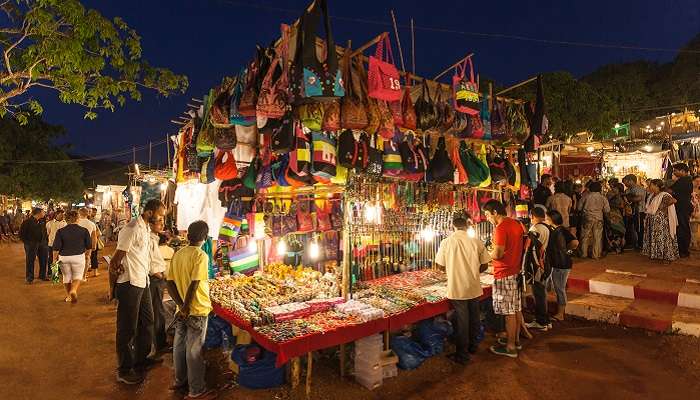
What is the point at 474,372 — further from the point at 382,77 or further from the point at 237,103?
the point at 237,103

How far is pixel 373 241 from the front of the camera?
5.66m

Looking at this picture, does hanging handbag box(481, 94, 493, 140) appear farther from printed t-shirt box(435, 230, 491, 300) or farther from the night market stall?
printed t-shirt box(435, 230, 491, 300)

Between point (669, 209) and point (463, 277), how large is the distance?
239 inches

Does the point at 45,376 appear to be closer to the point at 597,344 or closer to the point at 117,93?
the point at 117,93

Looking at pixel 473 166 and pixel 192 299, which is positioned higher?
pixel 473 166

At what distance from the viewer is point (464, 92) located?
5492 millimetres

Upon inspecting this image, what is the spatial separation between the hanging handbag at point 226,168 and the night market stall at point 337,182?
0.07 feet

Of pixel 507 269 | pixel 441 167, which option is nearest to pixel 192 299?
pixel 441 167

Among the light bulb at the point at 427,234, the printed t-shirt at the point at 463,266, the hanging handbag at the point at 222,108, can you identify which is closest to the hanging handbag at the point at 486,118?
the light bulb at the point at 427,234

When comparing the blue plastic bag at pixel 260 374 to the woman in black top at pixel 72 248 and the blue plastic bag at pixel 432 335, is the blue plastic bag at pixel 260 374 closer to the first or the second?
the blue plastic bag at pixel 432 335

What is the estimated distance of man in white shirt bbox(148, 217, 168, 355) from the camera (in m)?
5.28

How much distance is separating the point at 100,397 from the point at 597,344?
20.9 ft

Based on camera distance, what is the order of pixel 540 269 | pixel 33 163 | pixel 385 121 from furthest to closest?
pixel 33 163
pixel 540 269
pixel 385 121

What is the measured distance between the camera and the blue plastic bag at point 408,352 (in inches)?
187
